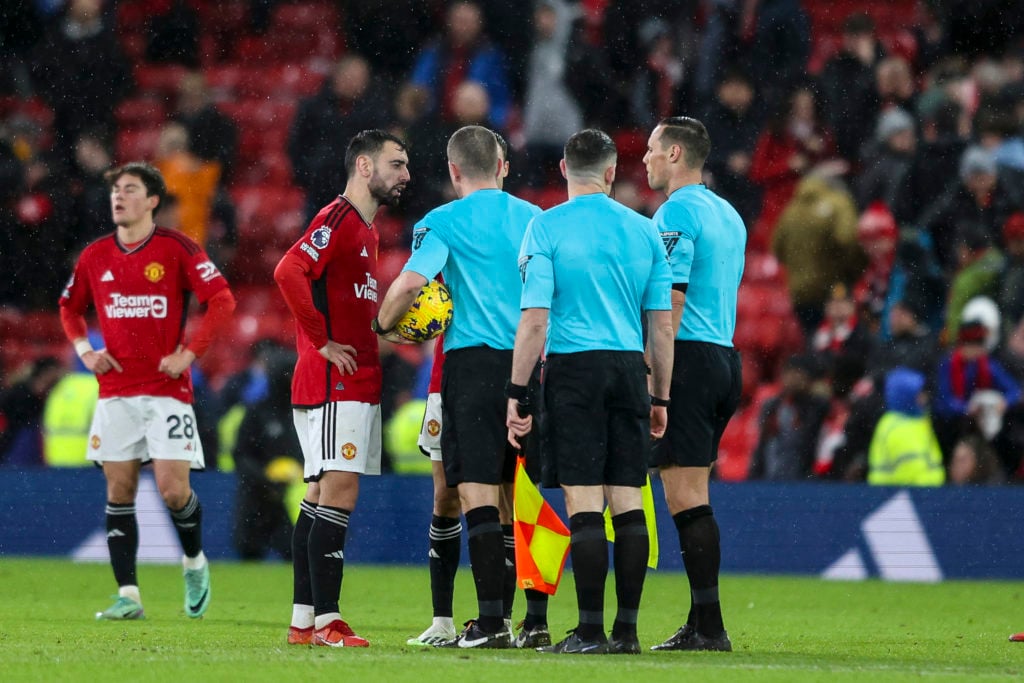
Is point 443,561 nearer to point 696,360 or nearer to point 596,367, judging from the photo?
point 596,367

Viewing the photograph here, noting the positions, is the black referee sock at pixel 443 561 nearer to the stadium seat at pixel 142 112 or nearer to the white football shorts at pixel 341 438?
the white football shorts at pixel 341 438

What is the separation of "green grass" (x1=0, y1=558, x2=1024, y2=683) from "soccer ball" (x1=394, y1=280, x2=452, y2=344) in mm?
1314

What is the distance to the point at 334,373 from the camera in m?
7.32

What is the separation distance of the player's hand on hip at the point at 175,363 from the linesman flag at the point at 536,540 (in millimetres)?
2741

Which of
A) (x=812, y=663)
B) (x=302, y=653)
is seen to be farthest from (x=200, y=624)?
(x=812, y=663)

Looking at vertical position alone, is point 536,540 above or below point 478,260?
below

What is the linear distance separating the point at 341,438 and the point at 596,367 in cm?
119

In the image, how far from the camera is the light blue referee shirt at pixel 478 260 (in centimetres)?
721

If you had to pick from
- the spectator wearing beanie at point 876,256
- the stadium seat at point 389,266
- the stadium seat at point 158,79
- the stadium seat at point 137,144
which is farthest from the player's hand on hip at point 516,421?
the stadium seat at point 158,79

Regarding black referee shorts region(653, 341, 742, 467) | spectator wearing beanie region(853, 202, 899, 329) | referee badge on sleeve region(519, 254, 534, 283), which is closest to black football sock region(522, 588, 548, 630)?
black referee shorts region(653, 341, 742, 467)

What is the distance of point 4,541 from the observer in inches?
529

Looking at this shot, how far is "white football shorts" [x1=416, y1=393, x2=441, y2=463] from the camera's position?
7.42 meters

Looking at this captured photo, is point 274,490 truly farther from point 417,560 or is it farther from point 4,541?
point 4,541

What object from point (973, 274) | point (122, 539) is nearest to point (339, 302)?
point (122, 539)
